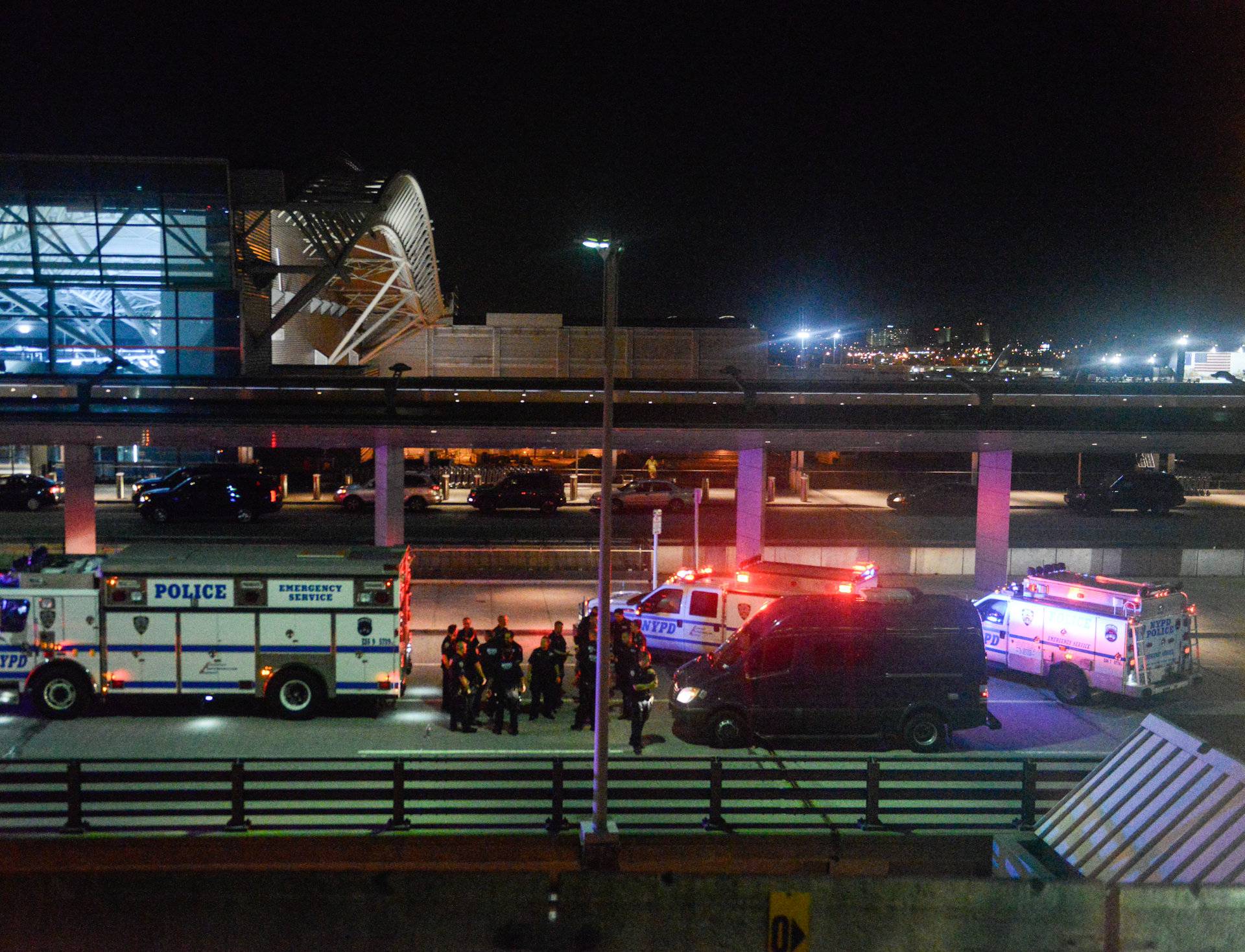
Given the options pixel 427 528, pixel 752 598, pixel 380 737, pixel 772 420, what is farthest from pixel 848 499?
pixel 380 737

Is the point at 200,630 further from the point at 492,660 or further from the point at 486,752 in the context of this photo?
the point at 486,752

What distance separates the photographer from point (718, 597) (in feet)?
57.9

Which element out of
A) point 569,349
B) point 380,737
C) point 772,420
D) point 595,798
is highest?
point 569,349

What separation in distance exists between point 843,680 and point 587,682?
363cm

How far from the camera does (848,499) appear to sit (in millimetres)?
43938

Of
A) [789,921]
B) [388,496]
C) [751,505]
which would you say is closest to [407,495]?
[388,496]

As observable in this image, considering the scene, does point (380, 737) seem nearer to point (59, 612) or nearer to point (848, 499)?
point (59, 612)

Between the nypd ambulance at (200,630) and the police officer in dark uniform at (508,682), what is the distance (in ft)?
5.41

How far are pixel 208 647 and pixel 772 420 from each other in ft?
37.8

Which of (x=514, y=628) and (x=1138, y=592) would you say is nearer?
(x=1138, y=592)

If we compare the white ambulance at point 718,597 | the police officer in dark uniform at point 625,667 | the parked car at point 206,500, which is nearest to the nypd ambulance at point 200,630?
the police officer in dark uniform at point 625,667

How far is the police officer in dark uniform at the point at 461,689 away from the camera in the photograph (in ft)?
46.8

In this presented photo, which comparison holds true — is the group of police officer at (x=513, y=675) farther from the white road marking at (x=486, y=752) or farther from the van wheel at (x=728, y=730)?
the van wheel at (x=728, y=730)

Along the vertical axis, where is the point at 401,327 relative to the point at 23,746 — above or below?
above
